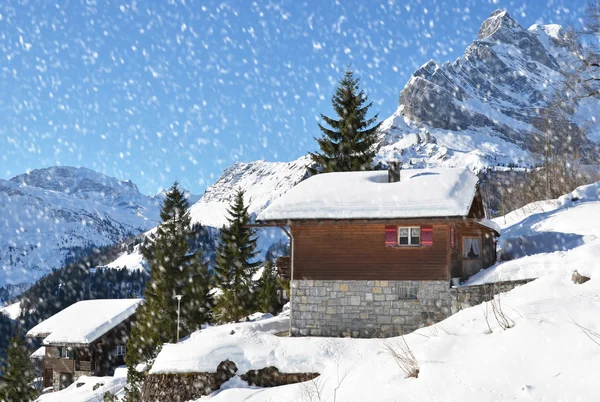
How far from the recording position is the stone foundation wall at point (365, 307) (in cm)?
2038

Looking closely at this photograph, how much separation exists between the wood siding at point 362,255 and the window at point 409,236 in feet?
0.79

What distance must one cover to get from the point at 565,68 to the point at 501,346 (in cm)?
2564

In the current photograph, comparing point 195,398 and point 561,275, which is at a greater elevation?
point 561,275

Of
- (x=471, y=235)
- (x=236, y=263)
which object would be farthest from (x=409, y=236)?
(x=236, y=263)

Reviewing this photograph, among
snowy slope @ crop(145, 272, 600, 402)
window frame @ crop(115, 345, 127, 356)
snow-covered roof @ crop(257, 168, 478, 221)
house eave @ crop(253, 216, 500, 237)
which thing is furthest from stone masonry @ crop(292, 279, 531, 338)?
window frame @ crop(115, 345, 127, 356)

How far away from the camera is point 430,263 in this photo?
20.7 m

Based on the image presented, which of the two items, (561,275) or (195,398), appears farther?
(195,398)

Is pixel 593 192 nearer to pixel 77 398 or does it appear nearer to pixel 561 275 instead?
pixel 561 275

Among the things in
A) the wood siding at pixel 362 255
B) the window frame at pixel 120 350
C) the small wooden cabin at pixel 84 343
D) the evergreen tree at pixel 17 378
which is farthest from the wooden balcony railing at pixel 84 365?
the wood siding at pixel 362 255

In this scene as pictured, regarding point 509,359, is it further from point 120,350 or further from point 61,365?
point 61,365

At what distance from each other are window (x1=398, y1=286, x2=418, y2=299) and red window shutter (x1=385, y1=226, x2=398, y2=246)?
1.64 m

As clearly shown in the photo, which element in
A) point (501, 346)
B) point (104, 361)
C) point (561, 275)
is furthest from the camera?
point (104, 361)

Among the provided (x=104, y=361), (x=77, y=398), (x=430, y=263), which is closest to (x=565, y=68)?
(x=430, y=263)

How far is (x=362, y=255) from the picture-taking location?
2147 cm
